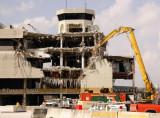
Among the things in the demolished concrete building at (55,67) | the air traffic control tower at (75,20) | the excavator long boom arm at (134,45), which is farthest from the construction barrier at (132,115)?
the air traffic control tower at (75,20)

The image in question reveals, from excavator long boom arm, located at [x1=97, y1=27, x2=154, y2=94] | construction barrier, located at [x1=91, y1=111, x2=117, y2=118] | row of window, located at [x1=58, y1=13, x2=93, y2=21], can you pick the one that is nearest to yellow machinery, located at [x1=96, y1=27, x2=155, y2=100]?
excavator long boom arm, located at [x1=97, y1=27, x2=154, y2=94]

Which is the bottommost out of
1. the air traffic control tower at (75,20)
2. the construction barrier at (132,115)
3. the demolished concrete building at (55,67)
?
the construction barrier at (132,115)

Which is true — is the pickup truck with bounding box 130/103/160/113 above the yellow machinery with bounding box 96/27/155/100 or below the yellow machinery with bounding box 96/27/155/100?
below

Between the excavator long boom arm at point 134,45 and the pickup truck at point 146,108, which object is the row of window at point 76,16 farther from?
the pickup truck at point 146,108

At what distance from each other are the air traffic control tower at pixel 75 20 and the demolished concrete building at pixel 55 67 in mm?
492

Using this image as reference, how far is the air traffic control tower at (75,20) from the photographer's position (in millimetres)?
108438

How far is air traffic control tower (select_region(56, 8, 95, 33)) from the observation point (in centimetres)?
10844

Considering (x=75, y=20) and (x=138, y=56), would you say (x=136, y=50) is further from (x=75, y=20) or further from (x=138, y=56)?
(x=75, y=20)

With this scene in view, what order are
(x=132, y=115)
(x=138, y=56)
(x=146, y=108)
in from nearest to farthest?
(x=132, y=115) < (x=146, y=108) < (x=138, y=56)

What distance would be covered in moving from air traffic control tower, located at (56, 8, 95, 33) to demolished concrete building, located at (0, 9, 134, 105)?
492 millimetres

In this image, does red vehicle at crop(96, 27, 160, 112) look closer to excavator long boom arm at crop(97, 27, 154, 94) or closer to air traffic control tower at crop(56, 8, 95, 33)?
excavator long boom arm at crop(97, 27, 154, 94)

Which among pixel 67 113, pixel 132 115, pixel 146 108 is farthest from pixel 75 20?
pixel 132 115

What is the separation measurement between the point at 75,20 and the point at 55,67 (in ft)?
50.2

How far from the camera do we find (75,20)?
360 feet
